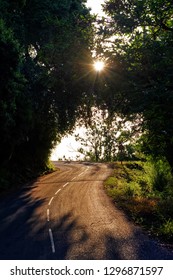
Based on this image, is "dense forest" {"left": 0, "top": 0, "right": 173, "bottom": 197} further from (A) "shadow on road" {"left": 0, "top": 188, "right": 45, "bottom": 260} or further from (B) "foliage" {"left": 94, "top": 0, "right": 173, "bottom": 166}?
(A) "shadow on road" {"left": 0, "top": 188, "right": 45, "bottom": 260}

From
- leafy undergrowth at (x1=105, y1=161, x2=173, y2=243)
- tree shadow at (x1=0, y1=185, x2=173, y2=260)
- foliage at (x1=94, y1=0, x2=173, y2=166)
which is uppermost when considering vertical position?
foliage at (x1=94, y1=0, x2=173, y2=166)

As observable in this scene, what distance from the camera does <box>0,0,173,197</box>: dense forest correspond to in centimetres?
1418

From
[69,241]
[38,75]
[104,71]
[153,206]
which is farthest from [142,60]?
[38,75]

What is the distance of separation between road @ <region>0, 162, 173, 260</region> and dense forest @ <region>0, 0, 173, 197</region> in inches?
186

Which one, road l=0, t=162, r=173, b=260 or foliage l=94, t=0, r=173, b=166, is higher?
foliage l=94, t=0, r=173, b=166

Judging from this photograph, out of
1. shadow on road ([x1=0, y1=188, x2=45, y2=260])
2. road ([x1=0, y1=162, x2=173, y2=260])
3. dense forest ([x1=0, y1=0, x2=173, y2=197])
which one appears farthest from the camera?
dense forest ([x1=0, y1=0, x2=173, y2=197])

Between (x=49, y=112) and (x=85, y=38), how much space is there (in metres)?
15.3

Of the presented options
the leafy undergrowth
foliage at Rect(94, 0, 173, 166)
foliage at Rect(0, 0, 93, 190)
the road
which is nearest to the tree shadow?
the road

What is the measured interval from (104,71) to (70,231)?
7935mm

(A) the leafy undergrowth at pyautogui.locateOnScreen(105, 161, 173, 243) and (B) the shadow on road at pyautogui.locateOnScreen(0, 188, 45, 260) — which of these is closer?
(B) the shadow on road at pyautogui.locateOnScreen(0, 188, 45, 260)
